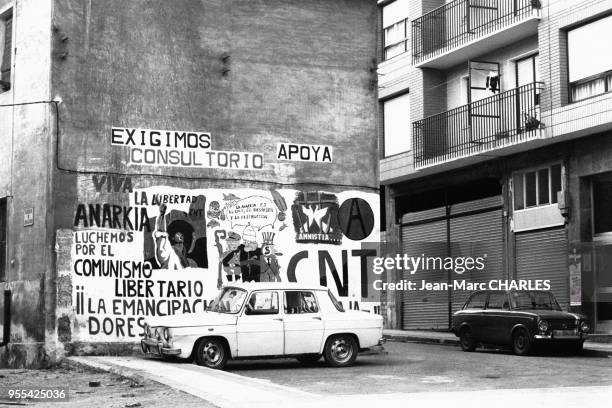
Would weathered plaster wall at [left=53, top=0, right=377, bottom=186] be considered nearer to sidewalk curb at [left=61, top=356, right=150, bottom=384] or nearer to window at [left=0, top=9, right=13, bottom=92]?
window at [left=0, top=9, right=13, bottom=92]

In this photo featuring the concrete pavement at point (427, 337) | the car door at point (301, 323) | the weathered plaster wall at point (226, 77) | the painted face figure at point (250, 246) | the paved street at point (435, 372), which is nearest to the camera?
the paved street at point (435, 372)

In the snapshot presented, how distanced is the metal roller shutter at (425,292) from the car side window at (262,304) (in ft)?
48.2

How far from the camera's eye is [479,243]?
97.3 feet

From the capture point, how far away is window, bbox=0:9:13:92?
20453 mm

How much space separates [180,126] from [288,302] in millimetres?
4899

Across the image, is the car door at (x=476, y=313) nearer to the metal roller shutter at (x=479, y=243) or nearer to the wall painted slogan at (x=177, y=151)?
the metal roller shutter at (x=479, y=243)

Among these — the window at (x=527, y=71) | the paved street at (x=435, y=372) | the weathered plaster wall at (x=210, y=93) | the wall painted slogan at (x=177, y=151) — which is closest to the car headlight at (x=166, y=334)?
the paved street at (x=435, y=372)

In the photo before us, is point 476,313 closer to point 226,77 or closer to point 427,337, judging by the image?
point 427,337

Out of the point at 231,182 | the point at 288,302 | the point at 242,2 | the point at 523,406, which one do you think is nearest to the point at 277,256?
the point at 231,182

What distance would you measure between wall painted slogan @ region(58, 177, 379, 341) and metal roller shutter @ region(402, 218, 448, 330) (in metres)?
10.7

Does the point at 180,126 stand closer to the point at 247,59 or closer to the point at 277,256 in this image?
the point at 247,59

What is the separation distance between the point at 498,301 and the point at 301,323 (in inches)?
271

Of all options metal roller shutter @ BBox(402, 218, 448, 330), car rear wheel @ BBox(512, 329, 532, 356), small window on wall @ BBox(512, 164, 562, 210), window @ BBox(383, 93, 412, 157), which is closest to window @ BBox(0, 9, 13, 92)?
car rear wheel @ BBox(512, 329, 532, 356)

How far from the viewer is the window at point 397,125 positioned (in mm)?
32594
